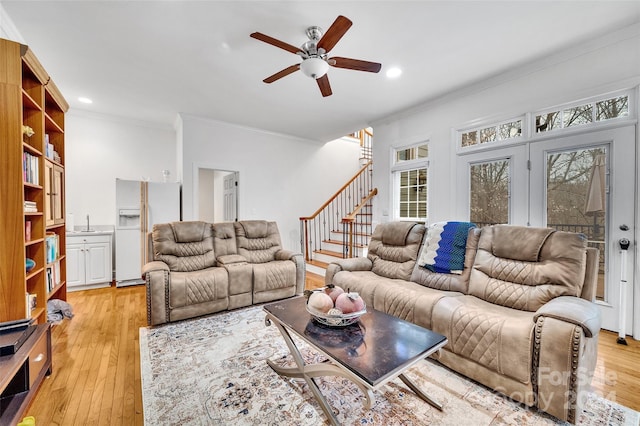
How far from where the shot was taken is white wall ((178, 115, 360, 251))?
4.74 meters

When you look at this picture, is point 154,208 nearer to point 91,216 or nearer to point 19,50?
point 91,216

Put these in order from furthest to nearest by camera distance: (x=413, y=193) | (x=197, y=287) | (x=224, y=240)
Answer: (x=413, y=193), (x=224, y=240), (x=197, y=287)

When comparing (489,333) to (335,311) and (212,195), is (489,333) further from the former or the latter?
(212,195)

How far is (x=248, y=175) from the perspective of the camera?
535 centimetres

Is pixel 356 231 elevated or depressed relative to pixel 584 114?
depressed

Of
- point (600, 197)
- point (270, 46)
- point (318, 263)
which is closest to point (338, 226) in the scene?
point (318, 263)

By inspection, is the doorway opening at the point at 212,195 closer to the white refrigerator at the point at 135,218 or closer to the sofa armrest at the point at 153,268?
the white refrigerator at the point at 135,218

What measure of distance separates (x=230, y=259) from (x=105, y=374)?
1636 millimetres

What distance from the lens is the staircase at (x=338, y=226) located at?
17.5ft

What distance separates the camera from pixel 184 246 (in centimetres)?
343

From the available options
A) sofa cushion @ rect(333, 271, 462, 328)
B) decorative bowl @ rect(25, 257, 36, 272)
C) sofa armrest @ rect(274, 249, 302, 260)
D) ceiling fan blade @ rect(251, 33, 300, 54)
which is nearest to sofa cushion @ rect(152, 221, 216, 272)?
sofa armrest @ rect(274, 249, 302, 260)

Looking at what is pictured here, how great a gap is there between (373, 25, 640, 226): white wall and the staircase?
72cm

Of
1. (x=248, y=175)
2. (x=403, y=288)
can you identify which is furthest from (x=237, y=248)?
(x=403, y=288)

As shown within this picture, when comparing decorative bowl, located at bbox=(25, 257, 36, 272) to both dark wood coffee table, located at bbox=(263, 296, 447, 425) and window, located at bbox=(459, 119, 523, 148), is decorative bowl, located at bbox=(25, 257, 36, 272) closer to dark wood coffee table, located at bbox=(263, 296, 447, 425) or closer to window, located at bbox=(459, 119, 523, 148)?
dark wood coffee table, located at bbox=(263, 296, 447, 425)
